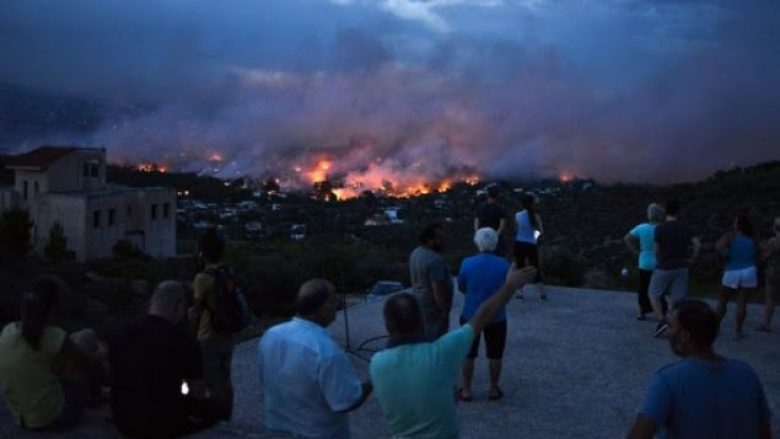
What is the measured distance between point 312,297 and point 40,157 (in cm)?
4151

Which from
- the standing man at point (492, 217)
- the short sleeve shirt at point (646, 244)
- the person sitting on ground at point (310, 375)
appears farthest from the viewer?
the short sleeve shirt at point (646, 244)

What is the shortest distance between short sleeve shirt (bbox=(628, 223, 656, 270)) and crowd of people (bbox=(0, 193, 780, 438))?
5.97 m

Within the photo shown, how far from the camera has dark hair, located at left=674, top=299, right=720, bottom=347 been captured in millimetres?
3629

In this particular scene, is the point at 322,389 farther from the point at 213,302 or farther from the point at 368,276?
the point at 368,276

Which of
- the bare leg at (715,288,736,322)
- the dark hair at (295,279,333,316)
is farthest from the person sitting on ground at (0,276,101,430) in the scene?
the bare leg at (715,288,736,322)

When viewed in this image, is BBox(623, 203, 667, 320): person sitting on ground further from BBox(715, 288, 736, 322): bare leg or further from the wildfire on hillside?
the wildfire on hillside

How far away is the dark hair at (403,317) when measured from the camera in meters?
3.98

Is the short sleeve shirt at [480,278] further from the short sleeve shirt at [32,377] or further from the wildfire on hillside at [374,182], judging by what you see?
the wildfire on hillside at [374,182]

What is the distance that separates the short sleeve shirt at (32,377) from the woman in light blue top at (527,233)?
24.1ft

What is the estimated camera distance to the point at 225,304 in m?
5.79

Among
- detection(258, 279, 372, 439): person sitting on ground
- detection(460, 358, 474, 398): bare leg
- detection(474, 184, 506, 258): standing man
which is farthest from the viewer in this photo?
detection(474, 184, 506, 258): standing man

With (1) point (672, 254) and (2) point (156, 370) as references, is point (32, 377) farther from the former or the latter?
(1) point (672, 254)

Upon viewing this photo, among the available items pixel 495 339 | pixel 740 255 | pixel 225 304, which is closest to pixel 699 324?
pixel 225 304

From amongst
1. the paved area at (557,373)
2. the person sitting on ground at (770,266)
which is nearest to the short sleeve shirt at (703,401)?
the paved area at (557,373)
